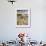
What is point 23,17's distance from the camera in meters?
6.50

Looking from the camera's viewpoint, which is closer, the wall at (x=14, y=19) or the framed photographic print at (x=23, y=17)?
the wall at (x=14, y=19)

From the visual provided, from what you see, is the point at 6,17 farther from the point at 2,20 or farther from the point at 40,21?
the point at 40,21

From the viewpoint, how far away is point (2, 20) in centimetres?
630

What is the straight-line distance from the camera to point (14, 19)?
6.38 meters

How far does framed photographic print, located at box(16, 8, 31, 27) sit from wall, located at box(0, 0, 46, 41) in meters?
0.14

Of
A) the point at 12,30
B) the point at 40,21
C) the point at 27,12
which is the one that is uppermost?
the point at 27,12

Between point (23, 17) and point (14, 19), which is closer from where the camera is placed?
point (14, 19)

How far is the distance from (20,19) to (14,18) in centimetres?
30

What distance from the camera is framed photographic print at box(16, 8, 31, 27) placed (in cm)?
642

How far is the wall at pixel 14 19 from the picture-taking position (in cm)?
631

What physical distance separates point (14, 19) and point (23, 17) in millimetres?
450

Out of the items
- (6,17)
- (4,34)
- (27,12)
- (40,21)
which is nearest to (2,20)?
(6,17)

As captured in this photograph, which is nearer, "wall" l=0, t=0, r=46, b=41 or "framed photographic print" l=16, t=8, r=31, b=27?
"wall" l=0, t=0, r=46, b=41

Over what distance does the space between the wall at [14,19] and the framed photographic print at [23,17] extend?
0.47 feet
